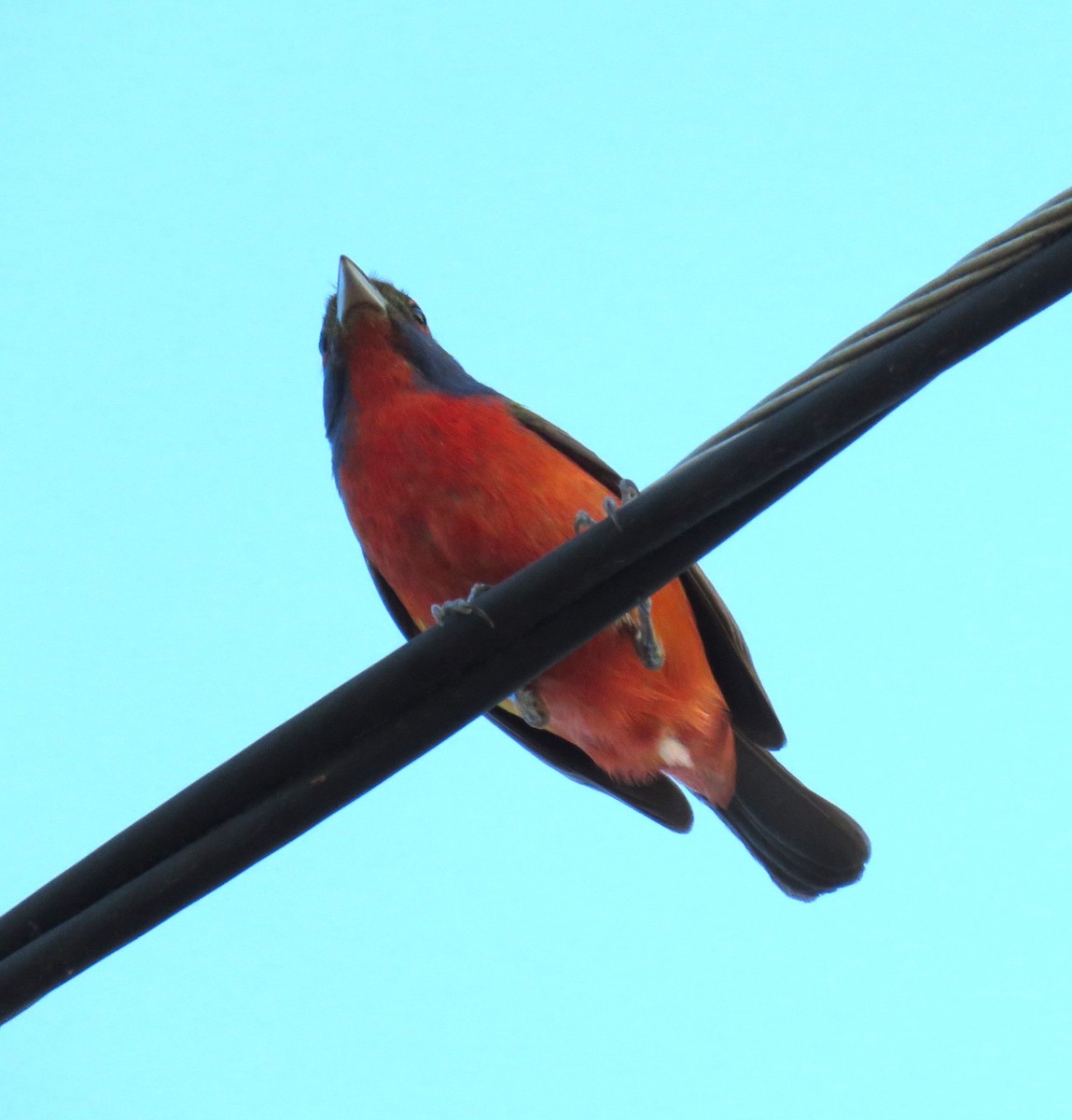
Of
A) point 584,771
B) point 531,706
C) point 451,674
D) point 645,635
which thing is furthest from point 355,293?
point 451,674

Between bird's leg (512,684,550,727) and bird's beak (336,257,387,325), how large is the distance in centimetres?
147

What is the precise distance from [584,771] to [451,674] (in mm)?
2590

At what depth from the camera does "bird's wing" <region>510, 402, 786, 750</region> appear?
4.42 m

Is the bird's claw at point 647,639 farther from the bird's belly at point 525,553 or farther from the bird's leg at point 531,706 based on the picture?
the bird's leg at point 531,706

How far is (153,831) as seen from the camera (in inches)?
90.6

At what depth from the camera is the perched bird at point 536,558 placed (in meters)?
4.04

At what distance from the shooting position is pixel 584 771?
4953 mm

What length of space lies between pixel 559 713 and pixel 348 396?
127 centimetres

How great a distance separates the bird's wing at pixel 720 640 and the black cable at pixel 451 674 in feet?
6.58

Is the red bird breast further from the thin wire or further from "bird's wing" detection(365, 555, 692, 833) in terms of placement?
the thin wire

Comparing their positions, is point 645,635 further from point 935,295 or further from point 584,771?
point 935,295

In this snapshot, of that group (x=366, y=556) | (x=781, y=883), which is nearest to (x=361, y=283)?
(x=366, y=556)

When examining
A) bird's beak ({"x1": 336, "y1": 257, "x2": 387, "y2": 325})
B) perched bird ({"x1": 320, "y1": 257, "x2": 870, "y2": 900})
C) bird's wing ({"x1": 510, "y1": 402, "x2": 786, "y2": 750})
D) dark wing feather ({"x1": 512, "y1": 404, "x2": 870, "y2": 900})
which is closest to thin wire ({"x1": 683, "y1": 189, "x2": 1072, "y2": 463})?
perched bird ({"x1": 320, "y1": 257, "x2": 870, "y2": 900})

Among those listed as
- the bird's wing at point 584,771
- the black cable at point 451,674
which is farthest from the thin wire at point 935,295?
the bird's wing at point 584,771
